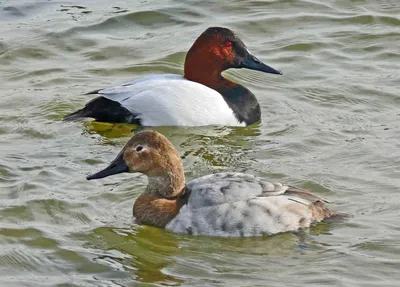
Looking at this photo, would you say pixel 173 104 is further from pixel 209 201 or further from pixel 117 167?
pixel 209 201

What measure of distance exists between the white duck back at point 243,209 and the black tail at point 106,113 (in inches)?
113

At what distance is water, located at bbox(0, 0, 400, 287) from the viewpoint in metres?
7.57

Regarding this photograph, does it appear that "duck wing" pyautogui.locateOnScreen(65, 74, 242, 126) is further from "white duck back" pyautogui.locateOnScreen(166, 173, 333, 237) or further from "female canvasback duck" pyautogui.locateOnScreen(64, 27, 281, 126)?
"white duck back" pyautogui.locateOnScreen(166, 173, 333, 237)

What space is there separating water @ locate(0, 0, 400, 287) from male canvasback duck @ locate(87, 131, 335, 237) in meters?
0.11

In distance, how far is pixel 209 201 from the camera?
803 centimetres

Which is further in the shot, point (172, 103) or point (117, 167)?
point (172, 103)

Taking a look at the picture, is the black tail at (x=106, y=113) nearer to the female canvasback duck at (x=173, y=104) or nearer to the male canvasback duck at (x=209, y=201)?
the female canvasback duck at (x=173, y=104)

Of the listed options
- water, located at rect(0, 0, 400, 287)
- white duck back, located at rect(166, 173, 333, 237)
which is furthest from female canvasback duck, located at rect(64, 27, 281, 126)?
white duck back, located at rect(166, 173, 333, 237)

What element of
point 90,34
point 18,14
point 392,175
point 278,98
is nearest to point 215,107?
point 278,98

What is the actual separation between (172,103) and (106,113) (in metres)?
0.69

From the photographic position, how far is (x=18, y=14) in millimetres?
14117

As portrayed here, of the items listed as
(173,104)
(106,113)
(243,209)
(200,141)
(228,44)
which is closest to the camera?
(243,209)

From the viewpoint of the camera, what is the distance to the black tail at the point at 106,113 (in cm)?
1089

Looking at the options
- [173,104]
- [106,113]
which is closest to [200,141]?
[173,104]
